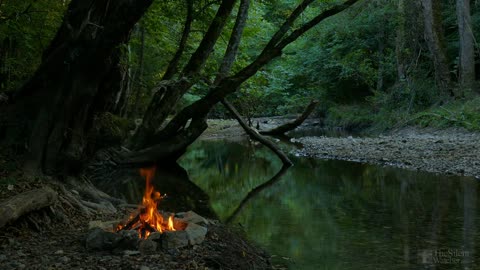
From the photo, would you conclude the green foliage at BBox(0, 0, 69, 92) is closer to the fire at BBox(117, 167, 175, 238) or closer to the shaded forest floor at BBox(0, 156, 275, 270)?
the shaded forest floor at BBox(0, 156, 275, 270)

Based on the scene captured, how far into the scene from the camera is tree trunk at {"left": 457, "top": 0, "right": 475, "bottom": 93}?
21.2m

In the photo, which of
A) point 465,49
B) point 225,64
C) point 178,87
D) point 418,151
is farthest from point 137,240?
point 465,49

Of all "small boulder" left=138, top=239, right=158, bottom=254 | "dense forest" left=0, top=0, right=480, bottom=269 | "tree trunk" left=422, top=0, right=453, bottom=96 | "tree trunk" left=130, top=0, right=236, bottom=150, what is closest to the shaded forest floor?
"small boulder" left=138, top=239, right=158, bottom=254

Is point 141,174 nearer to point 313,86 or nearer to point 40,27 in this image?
point 40,27

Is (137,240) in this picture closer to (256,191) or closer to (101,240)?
(101,240)

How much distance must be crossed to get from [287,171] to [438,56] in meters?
10.7

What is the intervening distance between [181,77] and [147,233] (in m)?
8.49

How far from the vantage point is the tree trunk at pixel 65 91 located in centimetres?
835

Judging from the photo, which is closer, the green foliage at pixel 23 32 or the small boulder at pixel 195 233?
the small boulder at pixel 195 233

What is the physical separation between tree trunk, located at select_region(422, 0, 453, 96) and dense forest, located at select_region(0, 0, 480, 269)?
2.1 inches

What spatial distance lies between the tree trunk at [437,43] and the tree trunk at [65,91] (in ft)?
55.7

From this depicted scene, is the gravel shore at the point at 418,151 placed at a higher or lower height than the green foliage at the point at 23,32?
lower

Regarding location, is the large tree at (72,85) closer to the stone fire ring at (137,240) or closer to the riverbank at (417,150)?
the stone fire ring at (137,240)

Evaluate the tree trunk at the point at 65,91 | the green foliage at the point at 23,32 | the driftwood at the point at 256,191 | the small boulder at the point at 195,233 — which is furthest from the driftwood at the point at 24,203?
the green foliage at the point at 23,32
